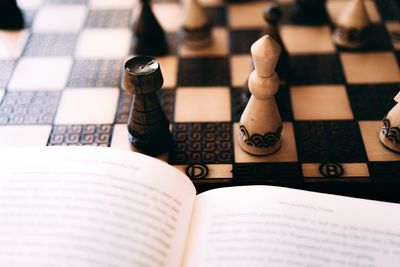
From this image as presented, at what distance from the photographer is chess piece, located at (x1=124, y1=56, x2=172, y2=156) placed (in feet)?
2.86

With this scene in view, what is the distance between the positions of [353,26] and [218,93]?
1.36 ft

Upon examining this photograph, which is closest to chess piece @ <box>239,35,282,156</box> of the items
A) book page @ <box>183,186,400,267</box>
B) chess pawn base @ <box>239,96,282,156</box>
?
chess pawn base @ <box>239,96,282,156</box>

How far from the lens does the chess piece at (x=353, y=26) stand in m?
1.17

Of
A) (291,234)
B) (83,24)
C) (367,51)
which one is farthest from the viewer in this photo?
(83,24)

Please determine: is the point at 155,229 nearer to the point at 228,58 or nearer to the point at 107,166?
the point at 107,166

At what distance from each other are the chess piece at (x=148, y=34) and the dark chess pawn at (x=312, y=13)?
42 cm

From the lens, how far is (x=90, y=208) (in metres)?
0.78

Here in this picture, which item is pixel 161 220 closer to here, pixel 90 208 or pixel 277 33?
pixel 90 208

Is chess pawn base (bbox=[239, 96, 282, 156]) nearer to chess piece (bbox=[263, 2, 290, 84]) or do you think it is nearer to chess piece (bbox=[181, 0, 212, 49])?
chess piece (bbox=[263, 2, 290, 84])

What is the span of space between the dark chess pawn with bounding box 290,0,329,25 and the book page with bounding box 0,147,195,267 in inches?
28.0

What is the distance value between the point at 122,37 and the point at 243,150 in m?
0.55

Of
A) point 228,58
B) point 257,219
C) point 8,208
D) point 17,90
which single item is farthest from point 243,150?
point 17,90

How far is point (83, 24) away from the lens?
1348mm

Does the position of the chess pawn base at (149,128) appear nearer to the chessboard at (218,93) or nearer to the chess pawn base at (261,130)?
the chessboard at (218,93)
